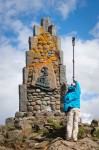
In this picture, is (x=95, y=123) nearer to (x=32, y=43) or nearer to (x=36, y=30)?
(x=32, y=43)

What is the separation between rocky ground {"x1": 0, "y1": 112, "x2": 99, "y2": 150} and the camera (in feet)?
38.0

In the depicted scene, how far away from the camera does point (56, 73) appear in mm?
18250

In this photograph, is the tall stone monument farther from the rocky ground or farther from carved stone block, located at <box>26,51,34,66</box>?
the rocky ground

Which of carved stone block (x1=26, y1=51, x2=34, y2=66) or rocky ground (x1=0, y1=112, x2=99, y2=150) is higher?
carved stone block (x1=26, y1=51, x2=34, y2=66)

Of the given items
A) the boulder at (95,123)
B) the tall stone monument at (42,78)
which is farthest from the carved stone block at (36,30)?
the boulder at (95,123)

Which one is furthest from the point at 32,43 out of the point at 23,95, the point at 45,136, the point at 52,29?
the point at 45,136

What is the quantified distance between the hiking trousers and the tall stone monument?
5622 mm

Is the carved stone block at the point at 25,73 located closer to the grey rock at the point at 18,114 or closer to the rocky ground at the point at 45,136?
the grey rock at the point at 18,114

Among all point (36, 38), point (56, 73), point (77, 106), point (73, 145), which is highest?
point (36, 38)

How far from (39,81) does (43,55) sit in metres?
1.41

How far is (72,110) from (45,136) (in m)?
1.53

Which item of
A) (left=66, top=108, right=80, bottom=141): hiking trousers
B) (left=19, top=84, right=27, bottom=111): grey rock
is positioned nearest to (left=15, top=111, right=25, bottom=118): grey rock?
(left=19, top=84, right=27, bottom=111): grey rock

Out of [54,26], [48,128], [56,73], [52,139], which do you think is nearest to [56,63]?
[56,73]

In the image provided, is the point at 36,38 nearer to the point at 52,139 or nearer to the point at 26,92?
the point at 26,92
